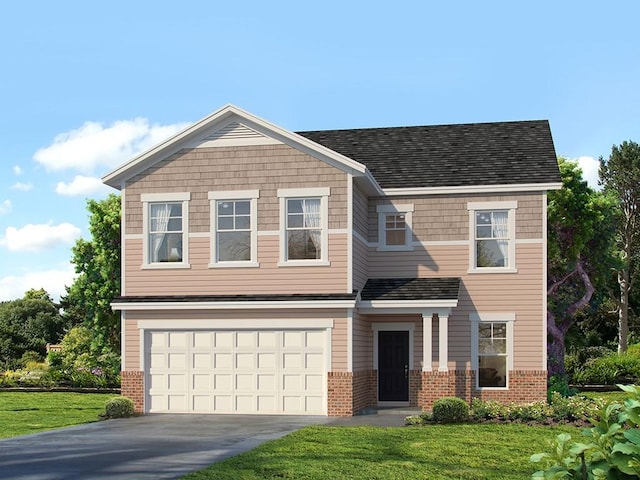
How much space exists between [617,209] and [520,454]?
134 ft

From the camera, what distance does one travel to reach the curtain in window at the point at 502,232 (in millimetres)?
26672

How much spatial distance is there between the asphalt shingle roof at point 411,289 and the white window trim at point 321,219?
1914mm

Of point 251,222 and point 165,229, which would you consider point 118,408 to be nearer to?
point 165,229

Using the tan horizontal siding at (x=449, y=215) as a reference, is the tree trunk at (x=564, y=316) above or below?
below

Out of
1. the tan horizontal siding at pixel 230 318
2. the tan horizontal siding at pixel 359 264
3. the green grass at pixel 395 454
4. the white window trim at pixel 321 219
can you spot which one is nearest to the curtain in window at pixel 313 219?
the white window trim at pixel 321 219

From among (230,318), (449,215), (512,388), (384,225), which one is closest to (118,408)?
(230,318)

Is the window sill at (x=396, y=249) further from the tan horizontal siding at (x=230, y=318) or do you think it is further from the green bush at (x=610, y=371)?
Result: the green bush at (x=610, y=371)

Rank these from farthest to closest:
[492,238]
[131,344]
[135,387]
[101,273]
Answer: [101,273] < [492,238] < [131,344] < [135,387]

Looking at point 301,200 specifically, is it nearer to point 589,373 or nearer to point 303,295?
point 303,295

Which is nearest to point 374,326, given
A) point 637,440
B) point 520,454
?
point 520,454

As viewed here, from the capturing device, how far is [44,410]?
94.6ft

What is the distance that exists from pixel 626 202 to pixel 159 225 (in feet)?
123

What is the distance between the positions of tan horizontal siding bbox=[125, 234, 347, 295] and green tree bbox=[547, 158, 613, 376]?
15.0m

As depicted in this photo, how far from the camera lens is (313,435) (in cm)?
1945
